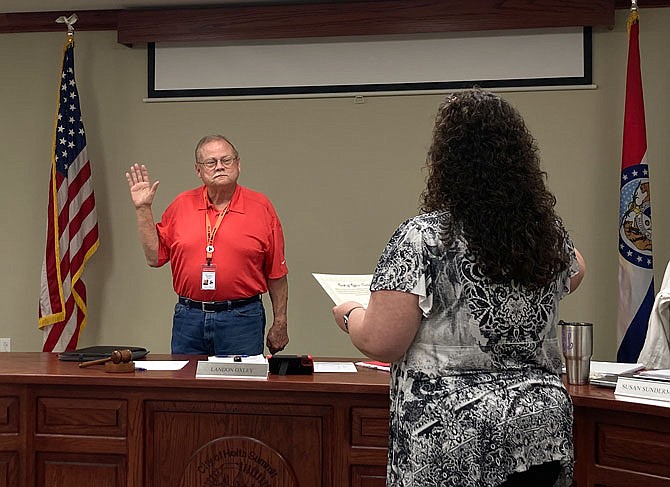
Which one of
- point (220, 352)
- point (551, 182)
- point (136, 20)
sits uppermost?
point (136, 20)

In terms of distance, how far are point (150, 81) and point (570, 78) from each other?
246cm

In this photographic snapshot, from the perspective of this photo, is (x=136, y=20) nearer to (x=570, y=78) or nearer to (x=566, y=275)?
(x=570, y=78)

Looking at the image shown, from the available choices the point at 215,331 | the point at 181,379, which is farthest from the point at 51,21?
the point at 181,379

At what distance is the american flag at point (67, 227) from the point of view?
4.98 m

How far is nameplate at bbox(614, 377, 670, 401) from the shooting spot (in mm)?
2238

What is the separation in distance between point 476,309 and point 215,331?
6.68 feet

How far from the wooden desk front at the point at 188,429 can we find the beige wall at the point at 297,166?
7.29ft

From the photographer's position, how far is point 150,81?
5.11 m

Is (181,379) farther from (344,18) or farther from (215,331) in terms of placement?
(344,18)

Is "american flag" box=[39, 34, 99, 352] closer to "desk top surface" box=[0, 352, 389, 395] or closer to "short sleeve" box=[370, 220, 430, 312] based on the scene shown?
"desk top surface" box=[0, 352, 389, 395]

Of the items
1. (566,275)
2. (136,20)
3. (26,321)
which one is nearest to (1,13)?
(136,20)

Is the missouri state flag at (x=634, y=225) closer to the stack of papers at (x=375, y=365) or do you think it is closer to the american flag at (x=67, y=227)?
the stack of papers at (x=375, y=365)

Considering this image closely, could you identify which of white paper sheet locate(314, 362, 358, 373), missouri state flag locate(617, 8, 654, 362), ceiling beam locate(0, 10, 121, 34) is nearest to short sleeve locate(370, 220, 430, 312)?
white paper sheet locate(314, 362, 358, 373)

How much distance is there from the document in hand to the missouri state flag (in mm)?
2461
